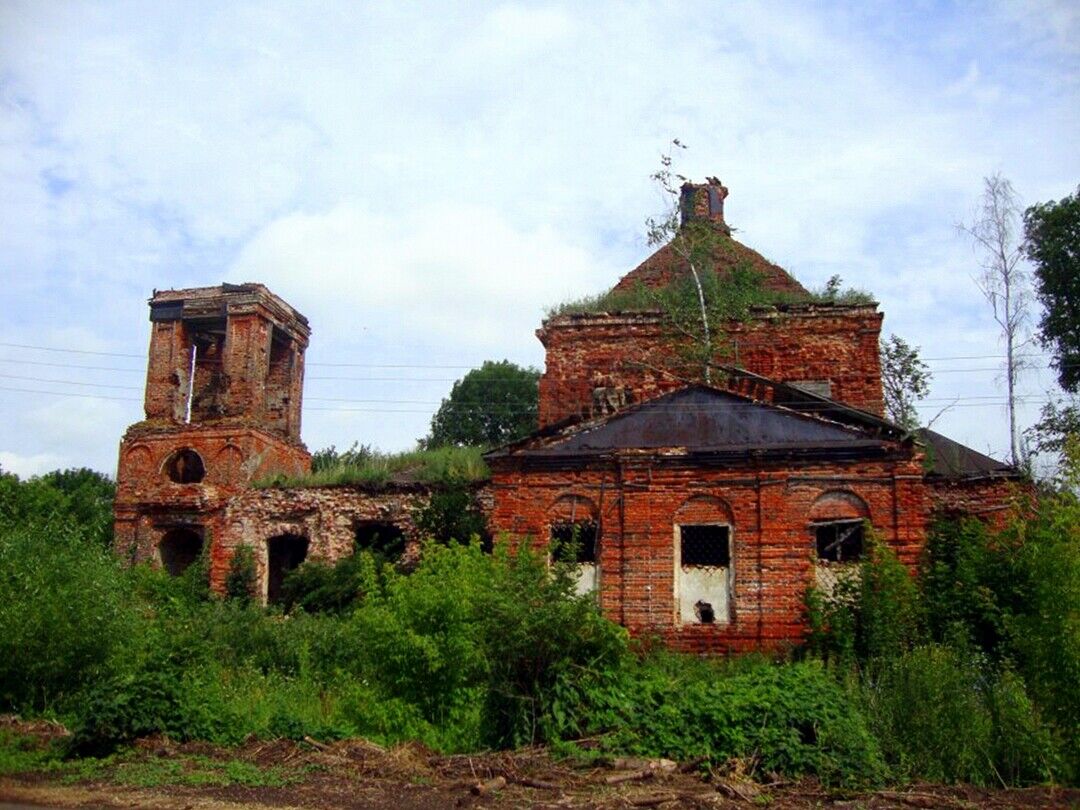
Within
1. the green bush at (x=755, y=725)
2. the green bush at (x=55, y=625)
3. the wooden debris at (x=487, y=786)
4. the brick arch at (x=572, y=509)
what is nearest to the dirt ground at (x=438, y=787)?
the wooden debris at (x=487, y=786)

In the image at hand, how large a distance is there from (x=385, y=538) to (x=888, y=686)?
14.2 meters

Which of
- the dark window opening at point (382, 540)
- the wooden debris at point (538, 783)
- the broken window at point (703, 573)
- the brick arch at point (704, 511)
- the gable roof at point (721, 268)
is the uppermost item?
the gable roof at point (721, 268)

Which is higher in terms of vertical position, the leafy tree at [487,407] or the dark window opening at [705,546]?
the leafy tree at [487,407]

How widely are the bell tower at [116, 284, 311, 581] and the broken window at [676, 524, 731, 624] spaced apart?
11.3 metres

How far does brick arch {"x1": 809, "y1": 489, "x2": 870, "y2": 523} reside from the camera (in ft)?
63.3

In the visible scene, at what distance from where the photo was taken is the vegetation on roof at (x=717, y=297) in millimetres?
26453

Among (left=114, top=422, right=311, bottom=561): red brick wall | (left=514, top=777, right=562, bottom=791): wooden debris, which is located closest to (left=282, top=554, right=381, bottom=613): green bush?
(left=114, top=422, right=311, bottom=561): red brick wall

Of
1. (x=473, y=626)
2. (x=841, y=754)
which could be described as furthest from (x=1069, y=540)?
(x=473, y=626)

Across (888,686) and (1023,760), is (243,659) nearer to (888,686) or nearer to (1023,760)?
(888,686)

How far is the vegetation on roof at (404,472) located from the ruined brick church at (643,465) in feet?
1.01

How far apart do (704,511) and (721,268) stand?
1016cm

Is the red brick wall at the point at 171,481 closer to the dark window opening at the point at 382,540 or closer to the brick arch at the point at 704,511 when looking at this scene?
the dark window opening at the point at 382,540

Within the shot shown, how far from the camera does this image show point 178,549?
2697 cm

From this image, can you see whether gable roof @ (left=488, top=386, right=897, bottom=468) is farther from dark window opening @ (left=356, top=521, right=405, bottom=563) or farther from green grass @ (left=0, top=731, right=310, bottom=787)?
green grass @ (left=0, top=731, right=310, bottom=787)
